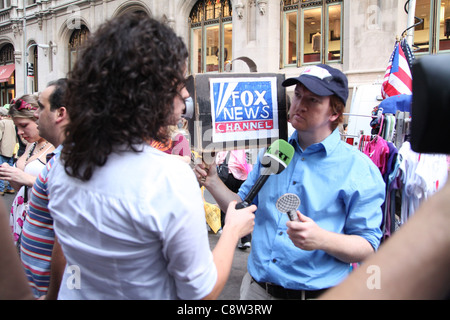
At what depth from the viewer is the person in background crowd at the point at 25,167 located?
288 cm

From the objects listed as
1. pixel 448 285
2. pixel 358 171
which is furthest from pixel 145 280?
pixel 358 171

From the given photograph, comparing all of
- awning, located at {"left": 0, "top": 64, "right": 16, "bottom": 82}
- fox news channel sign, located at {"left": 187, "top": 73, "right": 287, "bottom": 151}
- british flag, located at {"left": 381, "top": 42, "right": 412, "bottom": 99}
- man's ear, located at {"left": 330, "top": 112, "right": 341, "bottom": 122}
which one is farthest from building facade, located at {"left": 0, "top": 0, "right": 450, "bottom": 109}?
man's ear, located at {"left": 330, "top": 112, "right": 341, "bottom": 122}

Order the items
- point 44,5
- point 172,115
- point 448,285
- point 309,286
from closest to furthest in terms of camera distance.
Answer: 1. point 448,285
2. point 172,115
3. point 309,286
4. point 44,5

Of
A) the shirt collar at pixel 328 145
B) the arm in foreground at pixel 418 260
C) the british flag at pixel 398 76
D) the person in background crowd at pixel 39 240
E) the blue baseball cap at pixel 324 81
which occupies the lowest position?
the person in background crowd at pixel 39 240

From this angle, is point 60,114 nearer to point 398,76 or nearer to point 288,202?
point 288,202

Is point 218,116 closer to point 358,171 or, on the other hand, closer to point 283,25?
point 358,171

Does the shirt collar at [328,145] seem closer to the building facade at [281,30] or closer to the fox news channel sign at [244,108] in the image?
the fox news channel sign at [244,108]

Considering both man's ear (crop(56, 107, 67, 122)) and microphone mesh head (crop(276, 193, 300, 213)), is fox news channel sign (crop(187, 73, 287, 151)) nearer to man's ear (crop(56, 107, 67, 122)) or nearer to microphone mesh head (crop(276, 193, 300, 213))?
microphone mesh head (crop(276, 193, 300, 213))

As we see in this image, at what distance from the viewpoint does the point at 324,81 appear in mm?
1969

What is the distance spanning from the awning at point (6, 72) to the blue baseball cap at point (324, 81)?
29598 mm

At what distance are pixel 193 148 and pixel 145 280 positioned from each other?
989 mm

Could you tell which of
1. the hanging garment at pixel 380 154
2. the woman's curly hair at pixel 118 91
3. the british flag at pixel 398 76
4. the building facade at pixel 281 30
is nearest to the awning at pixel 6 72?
the building facade at pixel 281 30

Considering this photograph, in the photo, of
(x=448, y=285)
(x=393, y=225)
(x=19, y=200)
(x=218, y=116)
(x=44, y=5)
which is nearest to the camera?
(x=448, y=285)

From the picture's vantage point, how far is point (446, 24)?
A: 12.1 meters
